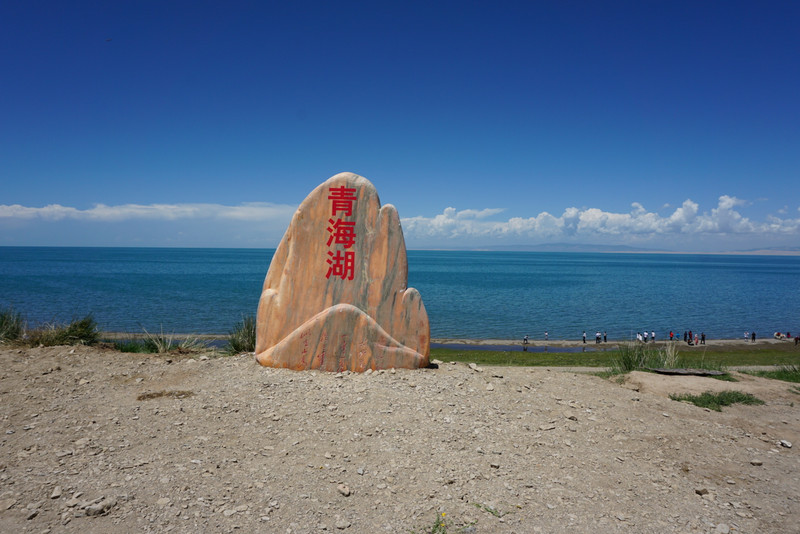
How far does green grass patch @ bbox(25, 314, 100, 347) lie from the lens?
30.7 ft

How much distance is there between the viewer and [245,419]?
19.6ft

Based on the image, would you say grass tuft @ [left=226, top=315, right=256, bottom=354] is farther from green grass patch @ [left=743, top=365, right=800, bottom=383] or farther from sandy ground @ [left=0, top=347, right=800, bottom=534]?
green grass patch @ [left=743, top=365, right=800, bottom=383]

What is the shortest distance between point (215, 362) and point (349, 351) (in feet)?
8.97

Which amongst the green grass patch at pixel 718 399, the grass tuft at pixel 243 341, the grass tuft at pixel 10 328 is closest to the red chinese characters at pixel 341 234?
the grass tuft at pixel 243 341

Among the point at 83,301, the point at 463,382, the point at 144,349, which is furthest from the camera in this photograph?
the point at 83,301

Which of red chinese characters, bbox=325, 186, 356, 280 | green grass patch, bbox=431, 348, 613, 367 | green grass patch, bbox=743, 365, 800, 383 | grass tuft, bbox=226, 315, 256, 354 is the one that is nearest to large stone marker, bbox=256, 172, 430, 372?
red chinese characters, bbox=325, 186, 356, 280

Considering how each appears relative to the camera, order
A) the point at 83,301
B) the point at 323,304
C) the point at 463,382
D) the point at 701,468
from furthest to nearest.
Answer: the point at 83,301, the point at 323,304, the point at 463,382, the point at 701,468

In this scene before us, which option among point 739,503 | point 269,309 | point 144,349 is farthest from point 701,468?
point 144,349

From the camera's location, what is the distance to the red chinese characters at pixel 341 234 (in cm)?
811

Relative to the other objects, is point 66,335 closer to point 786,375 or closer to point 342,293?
point 342,293

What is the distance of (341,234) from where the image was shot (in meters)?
8.20

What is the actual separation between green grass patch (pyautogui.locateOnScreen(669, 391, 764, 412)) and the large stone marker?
4.66 meters

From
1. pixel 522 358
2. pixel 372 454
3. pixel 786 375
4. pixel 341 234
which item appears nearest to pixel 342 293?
pixel 341 234

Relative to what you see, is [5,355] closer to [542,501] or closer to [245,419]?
[245,419]
